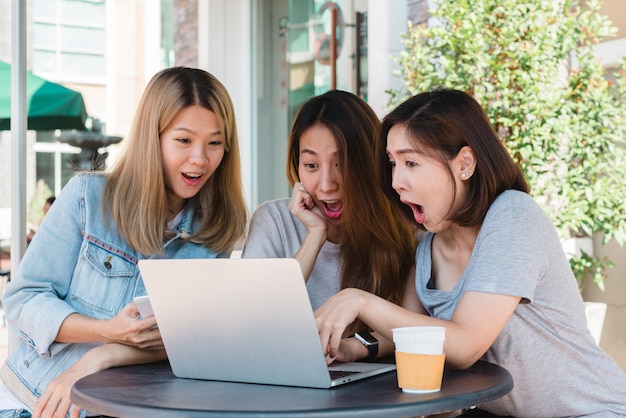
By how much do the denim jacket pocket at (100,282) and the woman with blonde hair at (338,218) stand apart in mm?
332

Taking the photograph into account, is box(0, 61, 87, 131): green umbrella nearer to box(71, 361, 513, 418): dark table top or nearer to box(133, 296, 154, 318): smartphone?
box(133, 296, 154, 318): smartphone

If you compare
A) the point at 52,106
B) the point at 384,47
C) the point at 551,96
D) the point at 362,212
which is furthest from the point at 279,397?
the point at 52,106

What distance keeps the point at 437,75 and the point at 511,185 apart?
1969 mm

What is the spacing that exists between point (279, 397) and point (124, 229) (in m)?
0.87

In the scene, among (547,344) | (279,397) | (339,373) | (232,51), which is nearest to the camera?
(279,397)

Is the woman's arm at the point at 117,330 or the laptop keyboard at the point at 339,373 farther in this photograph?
the woman's arm at the point at 117,330

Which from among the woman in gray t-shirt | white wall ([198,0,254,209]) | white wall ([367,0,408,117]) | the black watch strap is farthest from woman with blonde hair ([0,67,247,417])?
white wall ([198,0,254,209])

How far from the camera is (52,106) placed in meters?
4.33

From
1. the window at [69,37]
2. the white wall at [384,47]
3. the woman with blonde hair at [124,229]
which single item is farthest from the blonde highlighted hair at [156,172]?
the window at [69,37]

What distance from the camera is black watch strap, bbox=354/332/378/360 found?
178cm

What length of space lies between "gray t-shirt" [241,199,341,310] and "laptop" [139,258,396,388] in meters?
0.63

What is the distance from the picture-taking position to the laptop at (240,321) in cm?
134

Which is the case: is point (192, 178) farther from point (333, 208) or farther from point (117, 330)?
point (117, 330)

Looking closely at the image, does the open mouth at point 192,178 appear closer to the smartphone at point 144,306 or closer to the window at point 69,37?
the smartphone at point 144,306
